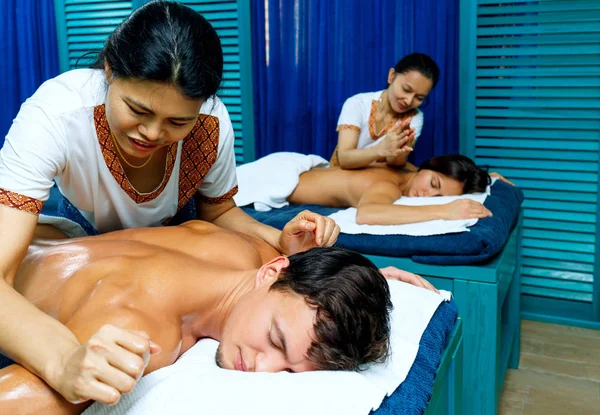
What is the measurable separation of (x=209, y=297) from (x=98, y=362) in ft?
1.49

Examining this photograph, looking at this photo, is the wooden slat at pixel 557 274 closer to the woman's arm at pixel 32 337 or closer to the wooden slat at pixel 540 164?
the wooden slat at pixel 540 164

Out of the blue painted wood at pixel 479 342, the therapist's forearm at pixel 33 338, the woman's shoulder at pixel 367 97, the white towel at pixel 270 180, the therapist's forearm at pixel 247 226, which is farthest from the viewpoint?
the woman's shoulder at pixel 367 97

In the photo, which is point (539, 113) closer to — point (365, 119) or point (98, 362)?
point (365, 119)

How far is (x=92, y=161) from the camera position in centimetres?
136

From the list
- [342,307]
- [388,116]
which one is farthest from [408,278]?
[388,116]

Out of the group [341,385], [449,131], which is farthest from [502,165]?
[341,385]

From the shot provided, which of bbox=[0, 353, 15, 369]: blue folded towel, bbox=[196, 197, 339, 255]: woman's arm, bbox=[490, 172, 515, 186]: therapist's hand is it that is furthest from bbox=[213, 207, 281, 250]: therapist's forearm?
bbox=[490, 172, 515, 186]: therapist's hand

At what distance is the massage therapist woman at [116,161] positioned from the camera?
0.86 meters

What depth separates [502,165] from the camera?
303cm

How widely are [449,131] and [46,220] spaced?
218 cm

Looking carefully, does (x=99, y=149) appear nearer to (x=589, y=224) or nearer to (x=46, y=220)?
(x=46, y=220)

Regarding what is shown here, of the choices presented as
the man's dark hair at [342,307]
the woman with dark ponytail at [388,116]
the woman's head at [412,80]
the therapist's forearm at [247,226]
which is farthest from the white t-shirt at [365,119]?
the man's dark hair at [342,307]

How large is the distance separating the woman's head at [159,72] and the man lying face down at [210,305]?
10.5 inches

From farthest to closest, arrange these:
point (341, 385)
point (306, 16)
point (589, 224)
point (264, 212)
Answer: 1. point (306, 16)
2. point (589, 224)
3. point (264, 212)
4. point (341, 385)
